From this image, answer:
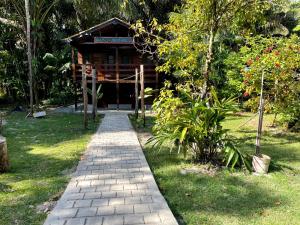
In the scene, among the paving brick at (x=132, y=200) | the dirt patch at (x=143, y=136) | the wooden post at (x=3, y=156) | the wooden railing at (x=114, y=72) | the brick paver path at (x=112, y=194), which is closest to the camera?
the brick paver path at (x=112, y=194)

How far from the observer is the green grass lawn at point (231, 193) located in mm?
4277

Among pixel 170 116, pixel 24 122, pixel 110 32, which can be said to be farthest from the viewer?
pixel 110 32

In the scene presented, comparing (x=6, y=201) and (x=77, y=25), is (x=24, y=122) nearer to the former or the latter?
(x=6, y=201)

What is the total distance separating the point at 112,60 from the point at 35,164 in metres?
13.8

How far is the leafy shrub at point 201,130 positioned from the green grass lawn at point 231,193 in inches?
14.3

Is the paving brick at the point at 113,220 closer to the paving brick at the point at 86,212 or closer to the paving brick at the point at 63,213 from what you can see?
the paving brick at the point at 86,212

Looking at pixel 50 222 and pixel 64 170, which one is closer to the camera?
pixel 50 222

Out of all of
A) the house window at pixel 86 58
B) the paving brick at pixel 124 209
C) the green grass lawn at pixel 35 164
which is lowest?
the green grass lawn at pixel 35 164

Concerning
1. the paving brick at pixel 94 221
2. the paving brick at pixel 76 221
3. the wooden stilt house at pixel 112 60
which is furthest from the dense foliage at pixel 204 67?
the wooden stilt house at pixel 112 60

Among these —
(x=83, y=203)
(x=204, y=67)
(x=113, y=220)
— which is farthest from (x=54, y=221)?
(x=204, y=67)

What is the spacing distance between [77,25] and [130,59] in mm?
8432

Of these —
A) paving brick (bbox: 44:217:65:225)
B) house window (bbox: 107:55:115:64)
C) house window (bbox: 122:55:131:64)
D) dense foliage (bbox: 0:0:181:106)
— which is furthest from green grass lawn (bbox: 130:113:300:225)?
dense foliage (bbox: 0:0:181:106)

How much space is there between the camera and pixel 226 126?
12.1 metres

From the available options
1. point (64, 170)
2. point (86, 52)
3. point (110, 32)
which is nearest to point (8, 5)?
point (86, 52)
